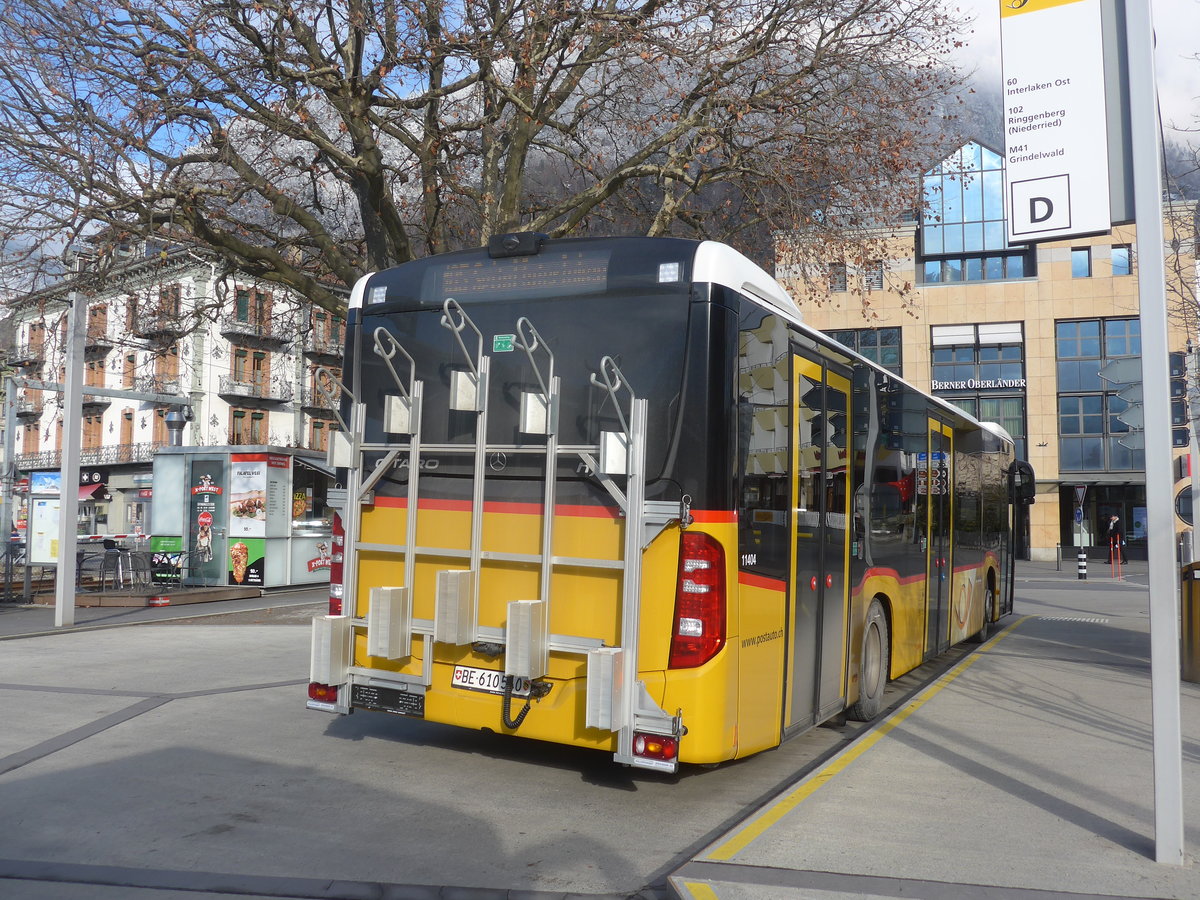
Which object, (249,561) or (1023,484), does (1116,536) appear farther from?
(249,561)

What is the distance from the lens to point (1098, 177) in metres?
Answer: 5.24

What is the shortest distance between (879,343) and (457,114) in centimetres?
3769

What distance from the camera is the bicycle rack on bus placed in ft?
18.2

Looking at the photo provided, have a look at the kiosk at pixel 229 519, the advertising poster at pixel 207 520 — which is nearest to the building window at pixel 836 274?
the kiosk at pixel 229 519

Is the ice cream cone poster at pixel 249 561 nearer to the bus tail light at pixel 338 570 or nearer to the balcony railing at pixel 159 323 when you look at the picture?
the balcony railing at pixel 159 323

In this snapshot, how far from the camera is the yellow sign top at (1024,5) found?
5.37 m

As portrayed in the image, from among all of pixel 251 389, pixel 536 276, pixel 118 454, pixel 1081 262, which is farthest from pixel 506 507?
pixel 118 454

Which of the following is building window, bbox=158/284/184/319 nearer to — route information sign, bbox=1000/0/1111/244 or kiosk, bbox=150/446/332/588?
kiosk, bbox=150/446/332/588

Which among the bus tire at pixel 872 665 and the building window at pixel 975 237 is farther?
the building window at pixel 975 237

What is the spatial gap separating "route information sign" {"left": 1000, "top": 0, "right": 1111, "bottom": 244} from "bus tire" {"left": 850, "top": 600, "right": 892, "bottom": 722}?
12.5 feet

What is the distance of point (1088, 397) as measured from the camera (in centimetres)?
4678

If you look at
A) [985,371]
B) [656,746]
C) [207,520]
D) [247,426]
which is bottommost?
[656,746]

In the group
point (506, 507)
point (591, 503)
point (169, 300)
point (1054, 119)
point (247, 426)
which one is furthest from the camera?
point (247, 426)

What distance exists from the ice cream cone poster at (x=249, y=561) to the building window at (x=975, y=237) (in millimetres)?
35346
